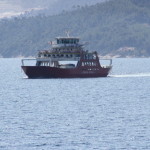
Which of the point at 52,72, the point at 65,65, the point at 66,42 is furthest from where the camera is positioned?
the point at 66,42

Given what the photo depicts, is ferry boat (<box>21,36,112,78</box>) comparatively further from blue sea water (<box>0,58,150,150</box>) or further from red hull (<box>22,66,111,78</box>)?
blue sea water (<box>0,58,150,150</box>)

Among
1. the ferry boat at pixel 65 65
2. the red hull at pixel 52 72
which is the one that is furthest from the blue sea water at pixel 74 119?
the ferry boat at pixel 65 65

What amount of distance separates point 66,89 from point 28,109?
43.3 metres

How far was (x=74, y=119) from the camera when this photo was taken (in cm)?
9569

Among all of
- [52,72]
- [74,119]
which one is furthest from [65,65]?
[74,119]

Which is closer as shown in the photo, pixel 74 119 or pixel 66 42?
pixel 74 119

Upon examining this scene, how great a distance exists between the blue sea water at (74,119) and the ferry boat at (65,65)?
27183mm

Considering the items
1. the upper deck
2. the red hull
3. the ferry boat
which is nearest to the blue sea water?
the red hull

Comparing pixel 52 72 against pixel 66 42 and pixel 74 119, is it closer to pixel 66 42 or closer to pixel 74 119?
pixel 66 42

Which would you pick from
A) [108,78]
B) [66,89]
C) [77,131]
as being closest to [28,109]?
[77,131]

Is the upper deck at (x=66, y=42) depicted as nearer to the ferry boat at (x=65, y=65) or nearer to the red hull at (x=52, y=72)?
the ferry boat at (x=65, y=65)

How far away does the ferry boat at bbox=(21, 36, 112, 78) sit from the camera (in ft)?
584

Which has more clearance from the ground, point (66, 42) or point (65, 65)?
point (66, 42)

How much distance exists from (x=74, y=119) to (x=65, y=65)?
86885 mm
